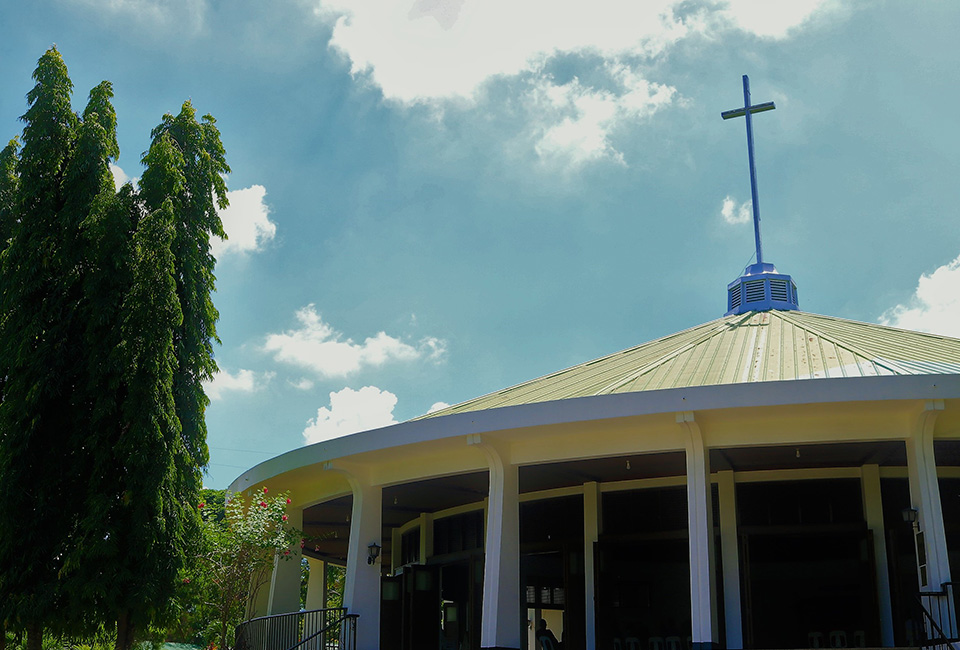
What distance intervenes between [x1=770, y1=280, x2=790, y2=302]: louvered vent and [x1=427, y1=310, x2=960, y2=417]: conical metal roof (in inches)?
24.8

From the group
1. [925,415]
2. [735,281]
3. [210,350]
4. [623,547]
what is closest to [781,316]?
[735,281]

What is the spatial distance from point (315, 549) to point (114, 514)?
41.6 feet

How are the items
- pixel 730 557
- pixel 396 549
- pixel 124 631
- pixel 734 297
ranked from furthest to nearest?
pixel 396 549, pixel 734 297, pixel 730 557, pixel 124 631

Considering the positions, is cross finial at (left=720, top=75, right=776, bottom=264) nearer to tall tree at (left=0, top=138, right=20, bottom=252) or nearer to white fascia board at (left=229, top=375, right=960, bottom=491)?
white fascia board at (left=229, top=375, right=960, bottom=491)

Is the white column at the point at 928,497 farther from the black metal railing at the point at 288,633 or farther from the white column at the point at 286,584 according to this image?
the white column at the point at 286,584

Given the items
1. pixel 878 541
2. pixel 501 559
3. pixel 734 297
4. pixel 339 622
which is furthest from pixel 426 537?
pixel 878 541

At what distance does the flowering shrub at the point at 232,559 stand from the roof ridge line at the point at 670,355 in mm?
5287

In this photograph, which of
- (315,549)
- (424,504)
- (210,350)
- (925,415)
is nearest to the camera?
(925,415)

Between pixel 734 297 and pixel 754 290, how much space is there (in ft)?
1.82

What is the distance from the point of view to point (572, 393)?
49.0ft

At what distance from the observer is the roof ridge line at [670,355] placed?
1481 cm

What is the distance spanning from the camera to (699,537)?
12.5 m

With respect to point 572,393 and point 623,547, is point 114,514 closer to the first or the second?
point 572,393

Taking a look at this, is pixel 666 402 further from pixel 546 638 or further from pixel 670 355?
pixel 546 638
